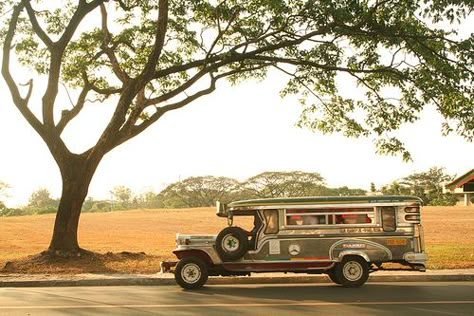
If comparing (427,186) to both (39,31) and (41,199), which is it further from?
(39,31)

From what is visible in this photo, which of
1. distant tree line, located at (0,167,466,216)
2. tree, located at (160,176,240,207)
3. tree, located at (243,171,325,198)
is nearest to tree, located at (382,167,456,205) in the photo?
distant tree line, located at (0,167,466,216)

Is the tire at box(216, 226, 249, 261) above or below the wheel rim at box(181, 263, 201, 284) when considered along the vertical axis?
above

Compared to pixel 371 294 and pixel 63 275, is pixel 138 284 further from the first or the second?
pixel 371 294

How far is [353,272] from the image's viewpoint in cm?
1331

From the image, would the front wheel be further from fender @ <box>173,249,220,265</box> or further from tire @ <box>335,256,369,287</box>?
fender @ <box>173,249,220,265</box>

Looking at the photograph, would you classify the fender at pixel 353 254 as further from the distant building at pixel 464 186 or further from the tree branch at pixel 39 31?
the distant building at pixel 464 186

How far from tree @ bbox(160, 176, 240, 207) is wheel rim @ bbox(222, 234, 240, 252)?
75.8 metres

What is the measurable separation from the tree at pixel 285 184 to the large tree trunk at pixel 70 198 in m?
63.0

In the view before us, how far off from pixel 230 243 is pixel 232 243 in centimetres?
4

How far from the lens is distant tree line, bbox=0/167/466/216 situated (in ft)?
268

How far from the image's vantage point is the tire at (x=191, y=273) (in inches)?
524

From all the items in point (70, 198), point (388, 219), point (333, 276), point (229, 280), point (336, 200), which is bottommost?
point (229, 280)

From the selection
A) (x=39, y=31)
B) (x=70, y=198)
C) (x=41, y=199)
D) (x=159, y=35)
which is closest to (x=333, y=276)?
(x=159, y=35)

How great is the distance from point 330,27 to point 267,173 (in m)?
70.7
